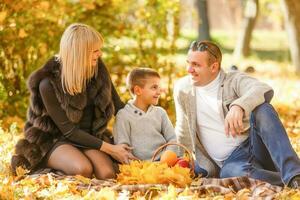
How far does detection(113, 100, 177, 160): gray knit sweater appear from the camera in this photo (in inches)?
223

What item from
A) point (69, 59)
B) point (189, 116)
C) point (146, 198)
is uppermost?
point (69, 59)

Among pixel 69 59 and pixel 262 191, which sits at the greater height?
pixel 69 59

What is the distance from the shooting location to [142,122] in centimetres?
571

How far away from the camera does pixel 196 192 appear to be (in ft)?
15.5

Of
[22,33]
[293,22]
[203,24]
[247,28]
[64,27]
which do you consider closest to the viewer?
[22,33]

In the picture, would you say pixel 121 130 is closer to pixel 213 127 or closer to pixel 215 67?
pixel 213 127

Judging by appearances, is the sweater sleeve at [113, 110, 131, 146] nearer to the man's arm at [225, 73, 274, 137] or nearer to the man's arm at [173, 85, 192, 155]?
the man's arm at [173, 85, 192, 155]

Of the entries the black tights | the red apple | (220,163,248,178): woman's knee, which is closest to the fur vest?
the black tights

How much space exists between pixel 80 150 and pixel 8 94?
2.60 metres

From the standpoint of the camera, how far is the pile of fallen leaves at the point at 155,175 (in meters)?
4.98

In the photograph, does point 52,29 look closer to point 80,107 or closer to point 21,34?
point 21,34

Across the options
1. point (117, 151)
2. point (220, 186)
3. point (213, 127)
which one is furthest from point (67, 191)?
point (213, 127)

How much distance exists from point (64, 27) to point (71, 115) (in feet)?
9.98

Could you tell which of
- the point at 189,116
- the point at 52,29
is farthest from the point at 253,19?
the point at 189,116
